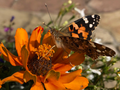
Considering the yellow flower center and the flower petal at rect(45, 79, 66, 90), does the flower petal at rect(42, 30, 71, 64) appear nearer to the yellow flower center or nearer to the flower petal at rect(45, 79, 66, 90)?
the yellow flower center

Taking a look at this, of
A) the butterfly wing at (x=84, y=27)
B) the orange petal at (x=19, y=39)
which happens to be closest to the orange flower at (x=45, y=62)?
the orange petal at (x=19, y=39)

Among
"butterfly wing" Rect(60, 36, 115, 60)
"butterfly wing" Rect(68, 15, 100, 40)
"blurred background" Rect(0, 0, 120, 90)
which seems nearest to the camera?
"butterfly wing" Rect(60, 36, 115, 60)

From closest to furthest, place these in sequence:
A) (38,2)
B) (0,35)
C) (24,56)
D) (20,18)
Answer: (24,56) → (0,35) → (20,18) → (38,2)

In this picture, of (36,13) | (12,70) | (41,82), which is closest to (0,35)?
(36,13)

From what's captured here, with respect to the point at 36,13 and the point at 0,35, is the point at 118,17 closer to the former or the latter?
the point at 36,13

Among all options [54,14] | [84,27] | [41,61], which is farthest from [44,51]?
[54,14]

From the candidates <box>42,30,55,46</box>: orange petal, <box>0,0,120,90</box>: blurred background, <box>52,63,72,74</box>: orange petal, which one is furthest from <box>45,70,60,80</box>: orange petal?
<box>0,0,120,90</box>: blurred background
